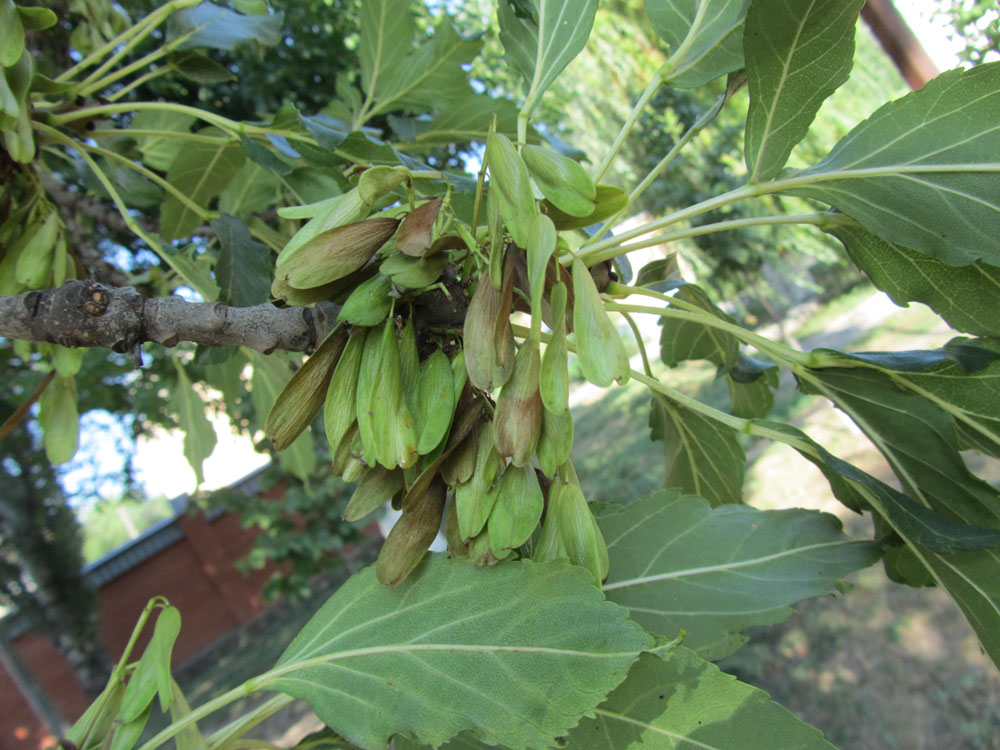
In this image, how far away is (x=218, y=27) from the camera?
3.89ft

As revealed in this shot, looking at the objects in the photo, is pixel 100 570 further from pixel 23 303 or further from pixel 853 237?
pixel 853 237

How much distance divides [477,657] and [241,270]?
0.62 meters

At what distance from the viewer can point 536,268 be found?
0.49 meters

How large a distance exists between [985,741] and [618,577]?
2.43 m

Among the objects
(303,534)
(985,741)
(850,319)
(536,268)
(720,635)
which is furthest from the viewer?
(850,319)

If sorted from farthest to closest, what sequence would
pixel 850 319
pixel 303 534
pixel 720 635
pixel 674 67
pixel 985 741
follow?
pixel 850 319 → pixel 303 534 → pixel 985 741 → pixel 674 67 → pixel 720 635

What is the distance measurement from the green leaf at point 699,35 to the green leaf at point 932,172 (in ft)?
0.58

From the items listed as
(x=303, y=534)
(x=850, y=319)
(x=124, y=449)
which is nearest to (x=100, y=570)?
(x=124, y=449)

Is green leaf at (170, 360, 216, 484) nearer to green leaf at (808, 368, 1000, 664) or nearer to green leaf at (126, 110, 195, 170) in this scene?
green leaf at (126, 110, 195, 170)

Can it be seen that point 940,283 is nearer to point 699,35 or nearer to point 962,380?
point 962,380

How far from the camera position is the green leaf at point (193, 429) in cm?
123

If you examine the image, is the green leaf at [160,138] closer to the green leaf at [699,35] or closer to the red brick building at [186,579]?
the green leaf at [699,35]

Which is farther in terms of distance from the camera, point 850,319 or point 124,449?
point 850,319

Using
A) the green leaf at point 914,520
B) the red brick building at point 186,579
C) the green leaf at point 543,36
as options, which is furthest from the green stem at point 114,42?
the red brick building at point 186,579
